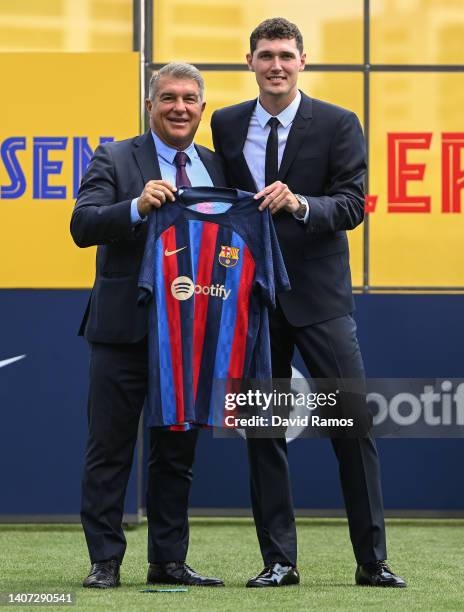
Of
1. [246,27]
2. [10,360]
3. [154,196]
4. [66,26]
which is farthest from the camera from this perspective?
[246,27]

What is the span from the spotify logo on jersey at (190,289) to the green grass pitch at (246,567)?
958mm

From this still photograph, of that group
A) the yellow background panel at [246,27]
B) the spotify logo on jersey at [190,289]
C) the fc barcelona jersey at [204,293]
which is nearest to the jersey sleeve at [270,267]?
the fc barcelona jersey at [204,293]

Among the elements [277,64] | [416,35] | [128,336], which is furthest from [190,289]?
[416,35]

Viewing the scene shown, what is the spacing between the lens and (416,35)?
7602mm

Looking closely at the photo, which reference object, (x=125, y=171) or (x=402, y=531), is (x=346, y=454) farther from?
(x=402, y=531)

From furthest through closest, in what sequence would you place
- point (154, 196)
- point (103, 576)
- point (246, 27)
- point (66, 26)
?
point (246, 27) → point (66, 26) → point (103, 576) → point (154, 196)

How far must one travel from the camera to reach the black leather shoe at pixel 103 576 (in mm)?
4547

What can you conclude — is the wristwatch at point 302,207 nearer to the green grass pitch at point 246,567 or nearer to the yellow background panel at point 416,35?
the green grass pitch at point 246,567

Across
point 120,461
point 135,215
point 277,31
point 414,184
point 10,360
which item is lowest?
point 120,461

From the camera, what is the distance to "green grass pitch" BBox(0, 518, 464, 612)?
4.24 meters

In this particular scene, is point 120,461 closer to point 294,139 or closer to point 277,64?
point 294,139

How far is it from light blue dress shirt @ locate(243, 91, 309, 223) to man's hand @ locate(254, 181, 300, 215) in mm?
261

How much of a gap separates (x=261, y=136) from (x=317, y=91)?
2.89m

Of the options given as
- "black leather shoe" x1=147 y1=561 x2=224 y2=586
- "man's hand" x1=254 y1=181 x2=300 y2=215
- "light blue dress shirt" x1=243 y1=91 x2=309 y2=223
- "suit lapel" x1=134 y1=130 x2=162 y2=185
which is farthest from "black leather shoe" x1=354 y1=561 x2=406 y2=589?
"suit lapel" x1=134 y1=130 x2=162 y2=185
